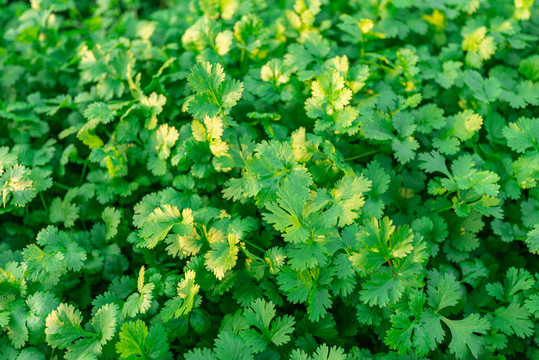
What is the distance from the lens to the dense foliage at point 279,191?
152 cm

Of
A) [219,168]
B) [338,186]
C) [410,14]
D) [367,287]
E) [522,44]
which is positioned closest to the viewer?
[367,287]

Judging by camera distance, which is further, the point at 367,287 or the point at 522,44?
the point at 522,44

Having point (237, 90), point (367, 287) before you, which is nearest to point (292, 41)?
point (237, 90)

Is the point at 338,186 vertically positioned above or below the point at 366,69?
below

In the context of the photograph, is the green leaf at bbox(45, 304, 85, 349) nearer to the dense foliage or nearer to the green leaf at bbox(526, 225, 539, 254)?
the dense foliage

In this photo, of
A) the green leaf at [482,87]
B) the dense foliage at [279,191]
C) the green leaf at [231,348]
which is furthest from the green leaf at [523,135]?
the green leaf at [231,348]

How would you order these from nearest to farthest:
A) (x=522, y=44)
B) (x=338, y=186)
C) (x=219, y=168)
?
1. (x=338, y=186)
2. (x=219, y=168)
3. (x=522, y=44)

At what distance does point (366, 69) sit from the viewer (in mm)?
1872

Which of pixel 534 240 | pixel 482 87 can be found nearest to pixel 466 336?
pixel 534 240

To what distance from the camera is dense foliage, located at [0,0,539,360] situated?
1.52 meters

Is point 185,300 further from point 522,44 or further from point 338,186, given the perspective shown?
point 522,44

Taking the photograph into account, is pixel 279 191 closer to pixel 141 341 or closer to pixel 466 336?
pixel 141 341

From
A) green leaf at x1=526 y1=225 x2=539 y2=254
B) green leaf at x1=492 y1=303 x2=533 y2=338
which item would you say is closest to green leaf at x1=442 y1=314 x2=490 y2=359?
green leaf at x1=492 y1=303 x2=533 y2=338

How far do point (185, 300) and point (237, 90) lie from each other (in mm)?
839
